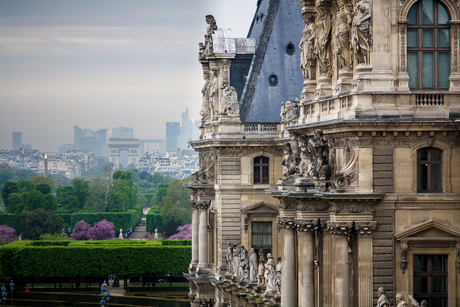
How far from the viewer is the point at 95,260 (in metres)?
87.1

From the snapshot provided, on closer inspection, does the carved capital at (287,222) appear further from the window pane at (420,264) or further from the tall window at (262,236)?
the tall window at (262,236)

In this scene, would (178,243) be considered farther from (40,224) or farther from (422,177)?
(422,177)

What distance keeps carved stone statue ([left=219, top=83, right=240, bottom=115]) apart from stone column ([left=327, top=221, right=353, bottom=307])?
76.7 feet

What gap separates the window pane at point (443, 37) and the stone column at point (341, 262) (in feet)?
24.6

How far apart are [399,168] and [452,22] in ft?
18.8

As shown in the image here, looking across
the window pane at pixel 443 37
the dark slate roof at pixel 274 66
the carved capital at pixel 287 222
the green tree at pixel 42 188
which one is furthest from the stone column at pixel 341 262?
the green tree at pixel 42 188

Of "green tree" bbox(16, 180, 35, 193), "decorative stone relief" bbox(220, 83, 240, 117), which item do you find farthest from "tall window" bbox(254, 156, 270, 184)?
"green tree" bbox(16, 180, 35, 193)

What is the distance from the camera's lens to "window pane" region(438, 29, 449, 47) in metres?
31.8

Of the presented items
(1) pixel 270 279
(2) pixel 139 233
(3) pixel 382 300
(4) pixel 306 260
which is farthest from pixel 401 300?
(2) pixel 139 233

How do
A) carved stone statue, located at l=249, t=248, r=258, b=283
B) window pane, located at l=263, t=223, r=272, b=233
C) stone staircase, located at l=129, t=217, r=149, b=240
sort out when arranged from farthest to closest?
stone staircase, located at l=129, t=217, r=149, b=240, window pane, located at l=263, t=223, r=272, b=233, carved stone statue, located at l=249, t=248, r=258, b=283

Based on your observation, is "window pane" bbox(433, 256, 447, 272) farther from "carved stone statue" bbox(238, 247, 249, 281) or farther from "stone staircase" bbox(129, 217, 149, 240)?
"stone staircase" bbox(129, 217, 149, 240)

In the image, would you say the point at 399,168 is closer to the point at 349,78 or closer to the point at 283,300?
the point at 349,78

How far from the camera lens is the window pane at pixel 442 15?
104 ft

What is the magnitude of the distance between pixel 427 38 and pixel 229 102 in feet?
78.2
